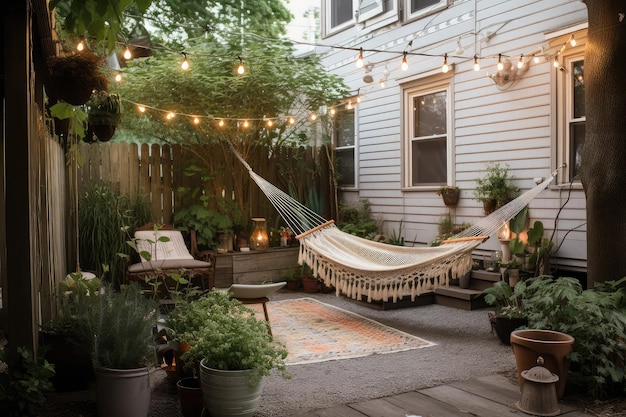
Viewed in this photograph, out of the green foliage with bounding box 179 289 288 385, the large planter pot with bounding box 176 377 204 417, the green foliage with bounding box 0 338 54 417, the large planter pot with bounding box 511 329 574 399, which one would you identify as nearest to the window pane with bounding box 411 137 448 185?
the large planter pot with bounding box 511 329 574 399

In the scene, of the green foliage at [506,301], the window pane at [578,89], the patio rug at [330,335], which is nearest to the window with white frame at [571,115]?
the window pane at [578,89]

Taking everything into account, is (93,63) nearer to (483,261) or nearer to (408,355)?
(408,355)

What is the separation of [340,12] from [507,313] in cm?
574

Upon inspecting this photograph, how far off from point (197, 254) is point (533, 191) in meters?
3.76

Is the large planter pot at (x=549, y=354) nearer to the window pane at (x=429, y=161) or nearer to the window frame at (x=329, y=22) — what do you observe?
the window pane at (x=429, y=161)

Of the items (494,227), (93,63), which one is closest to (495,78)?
(494,227)

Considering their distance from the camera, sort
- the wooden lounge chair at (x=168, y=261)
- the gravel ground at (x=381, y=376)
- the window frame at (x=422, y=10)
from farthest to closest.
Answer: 1. the window frame at (x=422, y=10)
2. the wooden lounge chair at (x=168, y=261)
3. the gravel ground at (x=381, y=376)

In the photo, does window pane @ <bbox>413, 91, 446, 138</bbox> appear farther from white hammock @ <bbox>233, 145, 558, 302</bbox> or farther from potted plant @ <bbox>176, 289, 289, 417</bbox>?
potted plant @ <bbox>176, 289, 289, 417</bbox>

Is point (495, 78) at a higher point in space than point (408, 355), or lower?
higher

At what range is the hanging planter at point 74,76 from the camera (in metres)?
3.49

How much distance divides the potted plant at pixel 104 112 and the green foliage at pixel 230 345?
173cm

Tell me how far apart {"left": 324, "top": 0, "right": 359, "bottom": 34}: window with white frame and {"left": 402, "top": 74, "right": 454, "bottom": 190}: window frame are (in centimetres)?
165

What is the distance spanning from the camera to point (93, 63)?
358 centimetres

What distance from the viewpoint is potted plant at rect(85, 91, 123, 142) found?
4.35 meters
